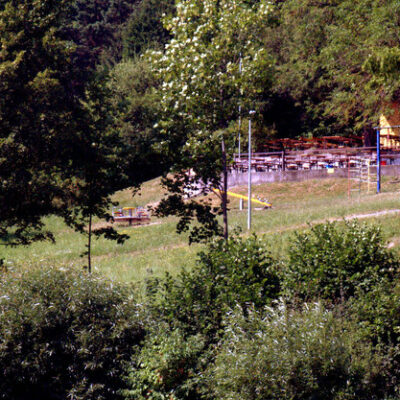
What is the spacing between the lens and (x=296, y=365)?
585 cm

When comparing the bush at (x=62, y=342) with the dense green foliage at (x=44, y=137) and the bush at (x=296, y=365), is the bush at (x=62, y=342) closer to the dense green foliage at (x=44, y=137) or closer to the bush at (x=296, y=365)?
the bush at (x=296, y=365)

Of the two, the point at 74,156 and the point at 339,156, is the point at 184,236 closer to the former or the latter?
the point at 74,156

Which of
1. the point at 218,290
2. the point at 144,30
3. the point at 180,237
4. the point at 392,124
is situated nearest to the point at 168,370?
the point at 218,290

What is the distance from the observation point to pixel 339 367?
6.00 m

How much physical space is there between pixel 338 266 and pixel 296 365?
2141mm

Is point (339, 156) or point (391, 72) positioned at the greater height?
point (391, 72)

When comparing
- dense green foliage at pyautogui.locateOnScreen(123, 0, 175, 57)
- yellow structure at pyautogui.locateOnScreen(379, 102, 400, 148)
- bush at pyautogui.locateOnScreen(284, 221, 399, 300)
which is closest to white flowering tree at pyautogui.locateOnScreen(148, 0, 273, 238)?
bush at pyautogui.locateOnScreen(284, 221, 399, 300)

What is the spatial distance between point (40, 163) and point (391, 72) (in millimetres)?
6501

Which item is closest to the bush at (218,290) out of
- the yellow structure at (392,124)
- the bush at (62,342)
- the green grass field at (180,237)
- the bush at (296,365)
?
the bush at (62,342)

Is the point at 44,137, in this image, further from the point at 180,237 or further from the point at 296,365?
the point at 180,237

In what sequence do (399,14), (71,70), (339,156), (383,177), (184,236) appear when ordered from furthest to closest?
(339,156) < (383,177) < (399,14) < (184,236) < (71,70)

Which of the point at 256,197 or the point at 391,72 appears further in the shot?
the point at 256,197

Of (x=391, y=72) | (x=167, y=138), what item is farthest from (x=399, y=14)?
(x=167, y=138)

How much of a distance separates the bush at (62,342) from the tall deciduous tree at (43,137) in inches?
118
